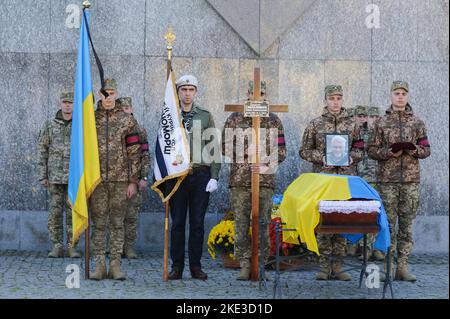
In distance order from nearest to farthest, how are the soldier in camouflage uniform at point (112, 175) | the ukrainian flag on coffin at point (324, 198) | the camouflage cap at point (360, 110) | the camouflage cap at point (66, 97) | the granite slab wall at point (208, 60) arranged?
the ukrainian flag on coffin at point (324, 198) < the soldier in camouflage uniform at point (112, 175) < the camouflage cap at point (66, 97) < the camouflage cap at point (360, 110) < the granite slab wall at point (208, 60)

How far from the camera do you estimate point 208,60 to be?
42.6 feet

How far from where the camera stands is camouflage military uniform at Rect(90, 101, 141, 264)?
984cm

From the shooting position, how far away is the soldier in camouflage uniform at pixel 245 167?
33.6 feet

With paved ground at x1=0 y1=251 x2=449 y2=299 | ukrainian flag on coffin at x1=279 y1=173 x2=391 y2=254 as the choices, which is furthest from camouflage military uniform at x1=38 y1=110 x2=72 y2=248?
ukrainian flag on coffin at x1=279 y1=173 x2=391 y2=254

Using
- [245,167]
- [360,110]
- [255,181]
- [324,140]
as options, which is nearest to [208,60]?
[360,110]

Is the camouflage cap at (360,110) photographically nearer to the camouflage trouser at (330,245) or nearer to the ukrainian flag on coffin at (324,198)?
the camouflage trouser at (330,245)

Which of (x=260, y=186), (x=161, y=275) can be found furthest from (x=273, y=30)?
(x=161, y=275)

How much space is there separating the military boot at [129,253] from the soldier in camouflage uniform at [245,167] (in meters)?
2.20

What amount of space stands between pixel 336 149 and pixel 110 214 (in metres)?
2.56

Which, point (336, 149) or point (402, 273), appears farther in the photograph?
point (402, 273)

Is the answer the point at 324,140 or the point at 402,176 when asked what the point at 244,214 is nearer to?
the point at 324,140

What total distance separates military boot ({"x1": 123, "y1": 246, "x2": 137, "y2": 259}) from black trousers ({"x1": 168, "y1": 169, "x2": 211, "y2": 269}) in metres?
2.01

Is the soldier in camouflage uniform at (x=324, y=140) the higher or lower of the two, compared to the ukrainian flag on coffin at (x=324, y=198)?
higher

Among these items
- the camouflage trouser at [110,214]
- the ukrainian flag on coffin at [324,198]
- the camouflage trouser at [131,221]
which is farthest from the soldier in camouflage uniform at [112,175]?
the camouflage trouser at [131,221]
